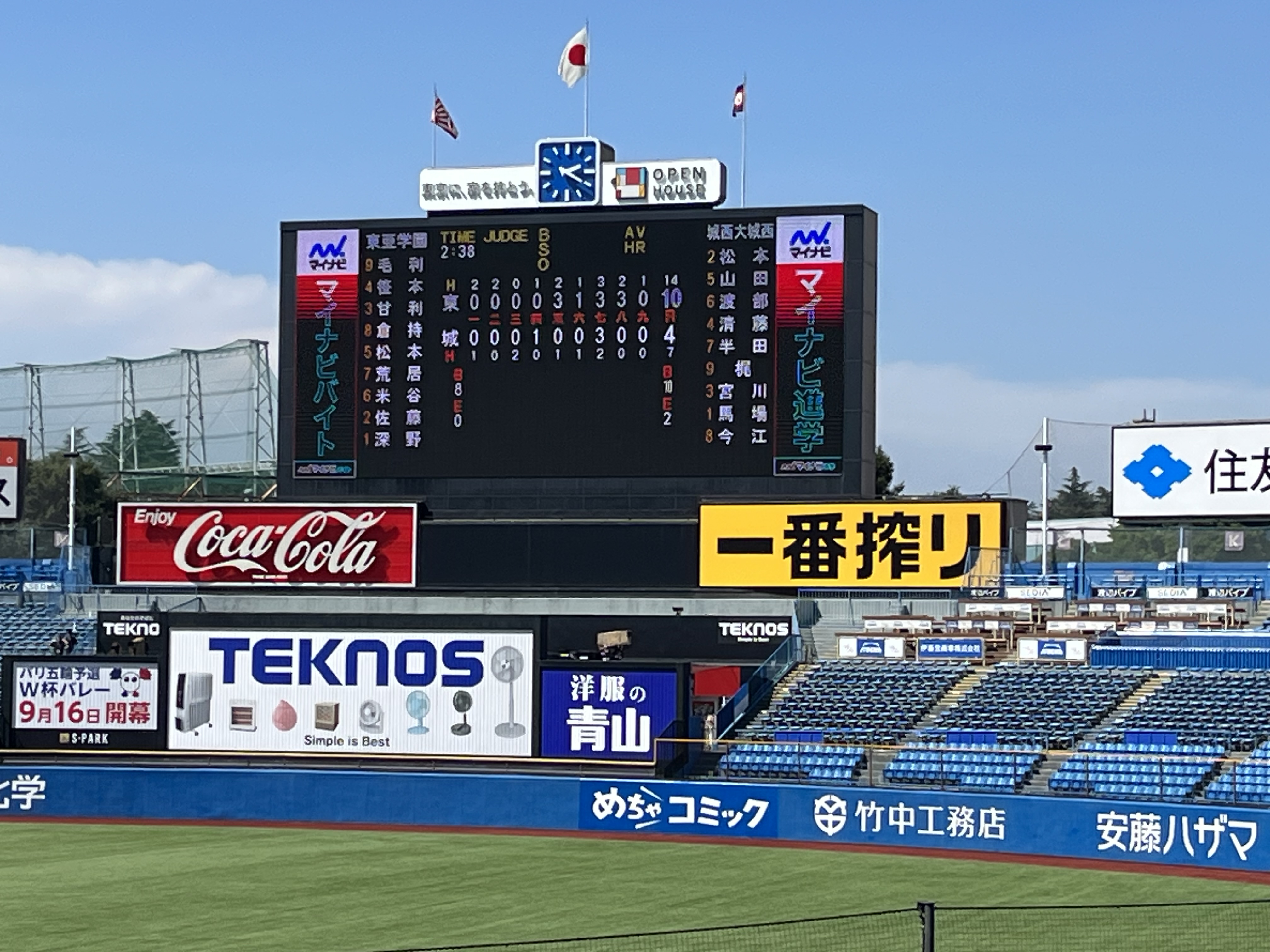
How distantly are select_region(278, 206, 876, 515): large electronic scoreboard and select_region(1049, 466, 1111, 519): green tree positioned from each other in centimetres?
1474

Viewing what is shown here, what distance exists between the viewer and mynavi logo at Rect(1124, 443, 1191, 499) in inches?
1586

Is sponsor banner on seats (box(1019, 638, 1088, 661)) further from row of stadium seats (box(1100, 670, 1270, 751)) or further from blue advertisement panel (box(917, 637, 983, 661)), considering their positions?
row of stadium seats (box(1100, 670, 1270, 751))

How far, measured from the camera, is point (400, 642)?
35.8 meters

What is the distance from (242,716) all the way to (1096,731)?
1544 cm

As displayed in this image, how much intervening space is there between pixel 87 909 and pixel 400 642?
14060 millimetres

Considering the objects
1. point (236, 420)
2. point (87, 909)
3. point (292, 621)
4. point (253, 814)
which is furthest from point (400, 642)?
point (236, 420)

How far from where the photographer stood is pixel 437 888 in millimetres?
24203

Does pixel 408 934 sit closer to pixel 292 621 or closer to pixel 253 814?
pixel 253 814

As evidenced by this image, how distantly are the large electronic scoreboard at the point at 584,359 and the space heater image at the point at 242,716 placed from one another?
4634mm

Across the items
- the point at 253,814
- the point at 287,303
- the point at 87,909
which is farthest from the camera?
the point at 287,303

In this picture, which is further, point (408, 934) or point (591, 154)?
point (591, 154)

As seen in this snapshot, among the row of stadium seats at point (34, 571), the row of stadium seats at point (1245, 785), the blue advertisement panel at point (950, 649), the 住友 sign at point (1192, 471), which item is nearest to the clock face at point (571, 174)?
the blue advertisement panel at point (950, 649)

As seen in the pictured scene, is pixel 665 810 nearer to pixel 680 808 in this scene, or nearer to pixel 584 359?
pixel 680 808

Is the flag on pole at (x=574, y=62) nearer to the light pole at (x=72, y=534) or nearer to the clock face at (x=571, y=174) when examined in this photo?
the clock face at (x=571, y=174)
